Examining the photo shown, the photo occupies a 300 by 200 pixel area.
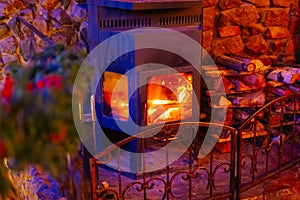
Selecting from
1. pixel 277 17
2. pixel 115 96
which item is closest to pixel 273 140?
pixel 277 17

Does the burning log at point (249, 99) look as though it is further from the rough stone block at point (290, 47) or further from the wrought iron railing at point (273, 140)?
the rough stone block at point (290, 47)

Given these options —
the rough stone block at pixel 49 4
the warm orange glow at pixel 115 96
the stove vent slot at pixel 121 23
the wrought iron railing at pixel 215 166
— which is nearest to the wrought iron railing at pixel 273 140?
the wrought iron railing at pixel 215 166

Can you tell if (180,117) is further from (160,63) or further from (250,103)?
(250,103)

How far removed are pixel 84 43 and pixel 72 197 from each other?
72.7 inches

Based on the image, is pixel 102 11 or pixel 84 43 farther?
pixel 84 43

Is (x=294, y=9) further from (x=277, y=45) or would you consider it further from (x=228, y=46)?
(x=228, y=46)

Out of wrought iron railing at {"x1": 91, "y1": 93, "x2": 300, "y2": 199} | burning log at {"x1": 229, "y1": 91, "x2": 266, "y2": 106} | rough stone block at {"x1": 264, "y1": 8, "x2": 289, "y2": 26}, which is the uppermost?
rough stone block at {"x1": 264, "y1": 8, "x2": 289, "y2": 26}

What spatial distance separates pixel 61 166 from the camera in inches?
34.9

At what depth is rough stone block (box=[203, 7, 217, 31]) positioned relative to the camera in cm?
313

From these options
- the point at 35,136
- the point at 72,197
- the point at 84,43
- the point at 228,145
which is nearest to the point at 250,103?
the point at 228,145

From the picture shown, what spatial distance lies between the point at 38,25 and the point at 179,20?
895mm

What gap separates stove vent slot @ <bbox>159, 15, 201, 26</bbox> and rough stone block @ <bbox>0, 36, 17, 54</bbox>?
3.21 feet

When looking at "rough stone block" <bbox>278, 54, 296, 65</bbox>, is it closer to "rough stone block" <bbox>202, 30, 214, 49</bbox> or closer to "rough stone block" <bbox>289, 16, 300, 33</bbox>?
"rough stone block" <bbox>289, 16, 300, 33</bbox>

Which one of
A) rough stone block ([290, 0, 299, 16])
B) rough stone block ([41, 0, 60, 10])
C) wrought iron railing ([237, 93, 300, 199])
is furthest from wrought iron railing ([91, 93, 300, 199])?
rough stone block ([41, 0, 60, 10])
